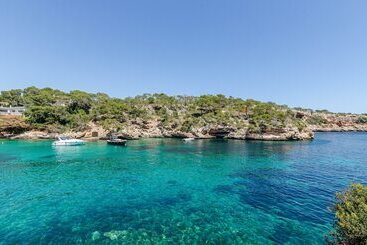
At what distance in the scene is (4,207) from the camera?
20.4m

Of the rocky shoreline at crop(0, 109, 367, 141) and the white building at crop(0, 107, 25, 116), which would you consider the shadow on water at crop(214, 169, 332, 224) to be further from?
the white building at crop(0, 107, 25, 116)

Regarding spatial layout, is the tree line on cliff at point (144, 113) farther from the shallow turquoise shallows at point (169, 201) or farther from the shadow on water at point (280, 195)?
the shadow on water at point (280, 195)

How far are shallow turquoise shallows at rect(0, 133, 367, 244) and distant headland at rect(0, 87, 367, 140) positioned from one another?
44.2 meters

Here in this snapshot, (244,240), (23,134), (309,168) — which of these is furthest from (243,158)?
(23,134)

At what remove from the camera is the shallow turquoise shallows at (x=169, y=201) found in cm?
1582

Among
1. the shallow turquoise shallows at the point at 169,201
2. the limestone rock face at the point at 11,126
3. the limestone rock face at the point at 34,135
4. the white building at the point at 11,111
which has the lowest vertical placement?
the shallow turquoise shallows at the point at 169,201

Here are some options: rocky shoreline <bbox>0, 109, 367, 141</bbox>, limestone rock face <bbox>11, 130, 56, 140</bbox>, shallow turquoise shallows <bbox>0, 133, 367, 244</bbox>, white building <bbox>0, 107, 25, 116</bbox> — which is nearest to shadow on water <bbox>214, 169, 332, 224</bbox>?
shallow turquoise shallows <bbox>0, 133, 367, 244</bbox>

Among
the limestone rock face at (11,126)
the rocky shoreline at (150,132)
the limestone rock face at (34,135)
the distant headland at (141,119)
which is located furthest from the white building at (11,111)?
the limestone rock face at (34,135)

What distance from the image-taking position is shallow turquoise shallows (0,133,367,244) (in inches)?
623

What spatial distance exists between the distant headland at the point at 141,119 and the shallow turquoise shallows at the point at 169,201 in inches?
1740

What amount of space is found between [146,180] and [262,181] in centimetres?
1478

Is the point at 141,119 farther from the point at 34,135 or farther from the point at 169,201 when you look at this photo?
the point at 169,201

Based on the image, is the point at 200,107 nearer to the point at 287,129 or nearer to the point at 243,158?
the point at 287,129

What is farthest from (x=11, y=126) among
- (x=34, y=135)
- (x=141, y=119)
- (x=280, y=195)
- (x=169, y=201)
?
(x=280, y=195)
